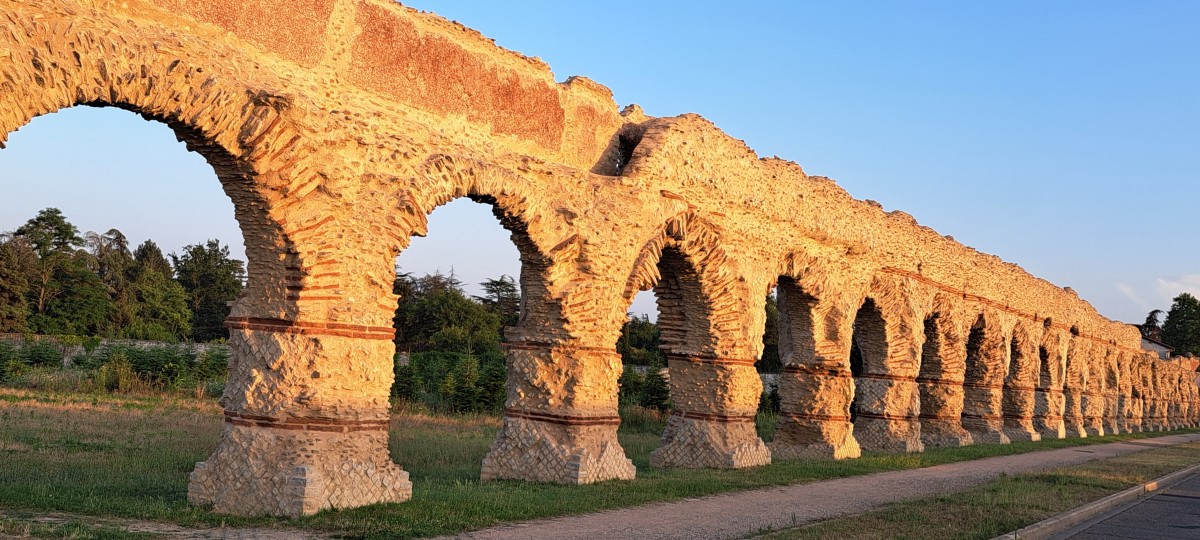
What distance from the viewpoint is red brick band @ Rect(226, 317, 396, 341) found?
7078 millimetres

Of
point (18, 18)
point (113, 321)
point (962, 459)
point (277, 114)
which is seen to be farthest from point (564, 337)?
point (113, 321)

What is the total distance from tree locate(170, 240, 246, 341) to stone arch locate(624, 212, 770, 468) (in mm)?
29722

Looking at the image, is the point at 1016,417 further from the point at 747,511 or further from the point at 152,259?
the point at 152,259

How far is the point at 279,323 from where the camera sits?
7109 millimetres

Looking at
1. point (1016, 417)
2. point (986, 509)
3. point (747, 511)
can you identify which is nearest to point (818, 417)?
point (986, 509)

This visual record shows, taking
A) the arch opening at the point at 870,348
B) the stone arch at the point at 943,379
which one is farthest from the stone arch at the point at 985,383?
the arch opening at the point at 870,348

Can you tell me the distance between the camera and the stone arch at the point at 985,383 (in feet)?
70.7

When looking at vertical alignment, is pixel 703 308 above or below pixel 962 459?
above

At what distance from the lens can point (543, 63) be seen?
9938 millimetres

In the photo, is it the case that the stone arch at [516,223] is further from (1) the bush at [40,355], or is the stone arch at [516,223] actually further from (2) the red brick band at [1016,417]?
(1) the bush at [40,355]

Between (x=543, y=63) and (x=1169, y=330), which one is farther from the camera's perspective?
(x=1169, y=330)

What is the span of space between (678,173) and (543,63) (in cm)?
225

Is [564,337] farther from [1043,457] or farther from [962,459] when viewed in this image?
[1043,457]

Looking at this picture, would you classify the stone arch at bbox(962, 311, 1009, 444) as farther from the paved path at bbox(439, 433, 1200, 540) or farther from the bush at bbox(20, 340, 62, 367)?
the bush at bbox(20, 340, 62, 367)
